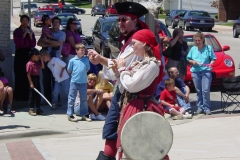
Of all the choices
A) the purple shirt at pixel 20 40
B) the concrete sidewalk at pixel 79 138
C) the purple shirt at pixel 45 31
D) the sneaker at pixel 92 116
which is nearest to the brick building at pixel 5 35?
the purple shirt at pixel 20 40

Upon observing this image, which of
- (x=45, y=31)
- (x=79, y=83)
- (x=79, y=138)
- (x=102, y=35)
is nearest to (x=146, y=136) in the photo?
(x=79, y=138)

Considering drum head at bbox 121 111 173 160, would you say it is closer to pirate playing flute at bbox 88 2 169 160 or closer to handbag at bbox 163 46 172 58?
pirate playing flute at bbox 88 2 169 160

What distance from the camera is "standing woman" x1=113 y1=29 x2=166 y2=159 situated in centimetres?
546

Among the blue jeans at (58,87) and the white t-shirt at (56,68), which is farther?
the blue jeans at (58,87)

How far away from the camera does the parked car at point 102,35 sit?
65.6ft

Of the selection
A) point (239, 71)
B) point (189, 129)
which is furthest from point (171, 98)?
point (239, 71)

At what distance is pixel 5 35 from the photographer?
40.0 feet

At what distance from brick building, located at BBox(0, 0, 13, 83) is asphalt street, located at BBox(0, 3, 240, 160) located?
134 cm

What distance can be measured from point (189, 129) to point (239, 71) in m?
7.69

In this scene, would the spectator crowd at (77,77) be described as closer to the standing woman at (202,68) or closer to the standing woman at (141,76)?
the standing woman at (202,68)

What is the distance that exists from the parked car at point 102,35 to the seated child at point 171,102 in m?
8.47

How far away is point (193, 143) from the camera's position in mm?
8797

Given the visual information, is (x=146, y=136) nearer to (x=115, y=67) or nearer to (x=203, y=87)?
(x=115, y=67)

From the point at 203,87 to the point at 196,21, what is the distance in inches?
1116
